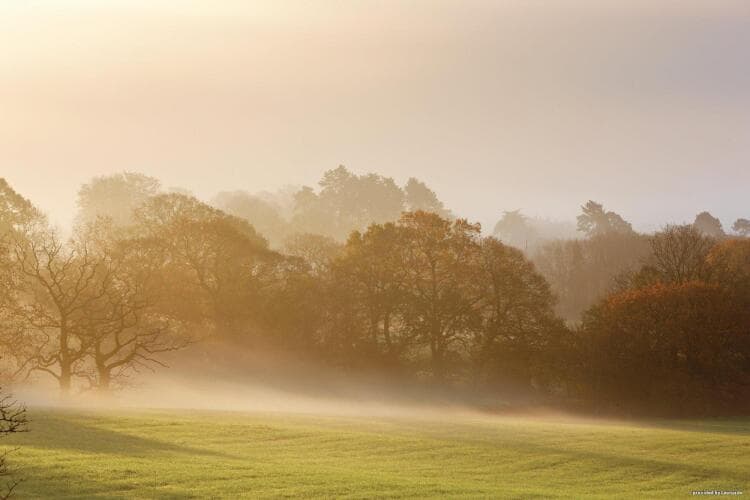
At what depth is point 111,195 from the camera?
16400 cm

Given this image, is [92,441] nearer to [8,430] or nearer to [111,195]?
[8,430]

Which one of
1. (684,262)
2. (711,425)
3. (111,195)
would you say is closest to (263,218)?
(111,195)

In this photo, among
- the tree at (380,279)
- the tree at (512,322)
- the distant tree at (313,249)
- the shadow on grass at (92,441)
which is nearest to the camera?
the shadow on grass at (92,441)

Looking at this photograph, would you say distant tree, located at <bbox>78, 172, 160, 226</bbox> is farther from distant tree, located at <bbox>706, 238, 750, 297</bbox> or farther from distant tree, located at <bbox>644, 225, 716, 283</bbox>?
distant tree, located at <bbox>706, 238, 750, 297</bbox>

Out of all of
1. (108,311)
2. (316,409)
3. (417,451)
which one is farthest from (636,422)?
(108,311)

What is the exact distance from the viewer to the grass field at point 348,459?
2642 cm

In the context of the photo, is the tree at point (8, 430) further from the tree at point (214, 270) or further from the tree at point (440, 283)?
the tree at point (440, 283)

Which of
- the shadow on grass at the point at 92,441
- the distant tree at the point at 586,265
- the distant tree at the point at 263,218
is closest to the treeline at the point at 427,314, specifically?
the shadow on grass at the point at 92,441

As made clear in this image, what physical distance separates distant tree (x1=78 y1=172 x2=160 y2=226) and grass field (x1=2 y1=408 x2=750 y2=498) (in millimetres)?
122978

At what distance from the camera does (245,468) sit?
29.1 m

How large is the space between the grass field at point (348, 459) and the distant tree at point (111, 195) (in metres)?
123

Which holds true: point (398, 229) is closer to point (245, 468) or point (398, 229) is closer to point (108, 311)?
point (108, 311)

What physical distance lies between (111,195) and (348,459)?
141003 mm

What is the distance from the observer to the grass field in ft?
86.7
